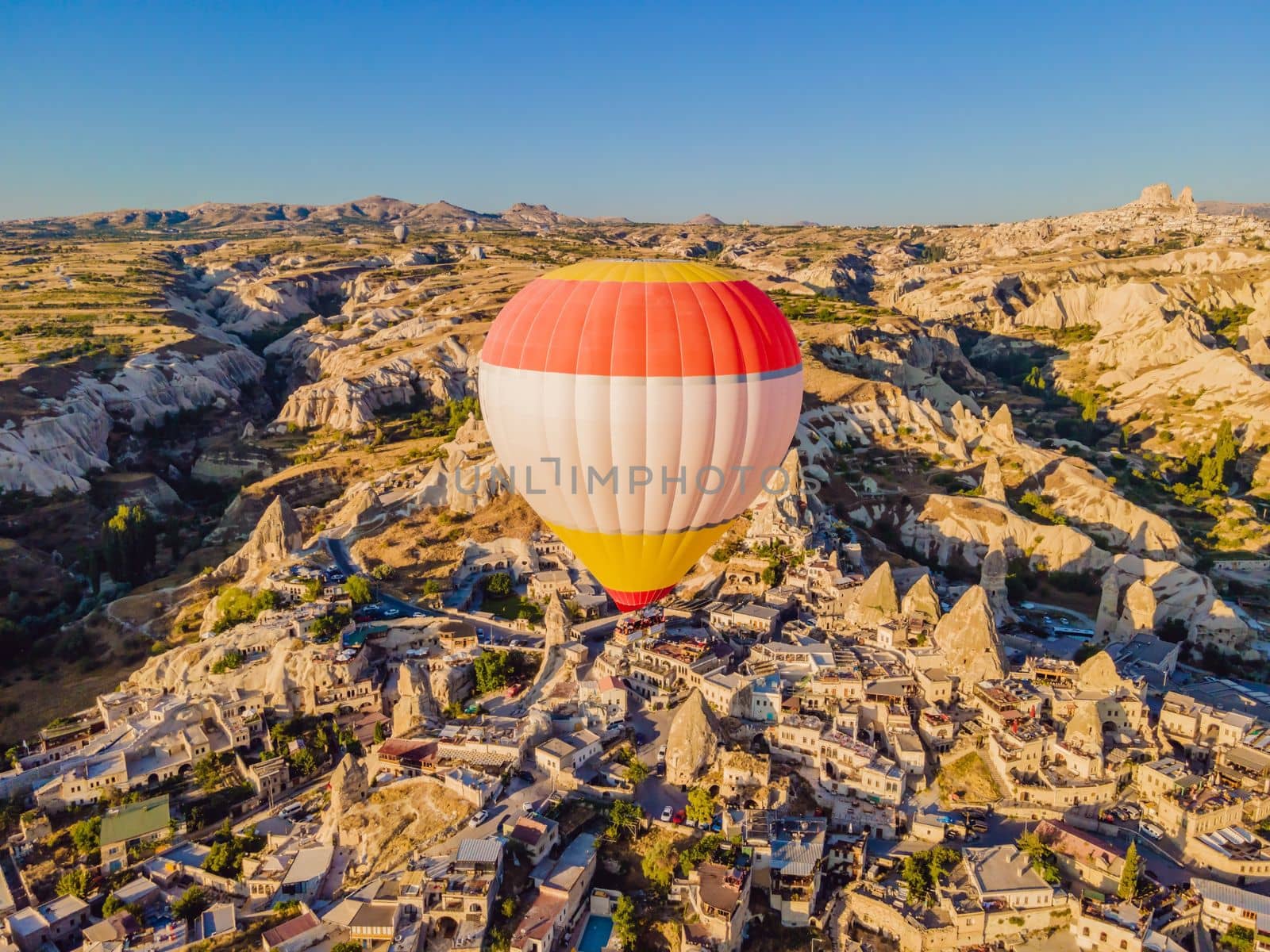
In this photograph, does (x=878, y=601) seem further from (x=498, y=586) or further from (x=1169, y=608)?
(x=498, y=586)

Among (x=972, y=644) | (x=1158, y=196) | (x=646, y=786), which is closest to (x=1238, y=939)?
(x=972, y=644)

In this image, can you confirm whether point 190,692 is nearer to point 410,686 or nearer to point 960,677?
point 410,686

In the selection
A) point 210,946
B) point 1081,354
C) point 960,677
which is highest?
point 1081,354

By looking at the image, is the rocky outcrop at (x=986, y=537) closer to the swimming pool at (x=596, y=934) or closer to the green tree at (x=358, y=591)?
the green tree at (x=358, y=591)

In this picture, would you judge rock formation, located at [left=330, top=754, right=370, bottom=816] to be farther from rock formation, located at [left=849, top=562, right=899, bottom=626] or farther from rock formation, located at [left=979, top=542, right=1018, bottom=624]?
rock formation, located at [left=979, top=542, right=1018, bottom=624]

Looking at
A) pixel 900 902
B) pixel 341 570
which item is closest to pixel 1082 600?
pixel 900 902
